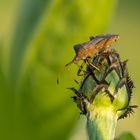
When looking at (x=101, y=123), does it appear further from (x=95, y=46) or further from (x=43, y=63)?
(x=43, y=63)

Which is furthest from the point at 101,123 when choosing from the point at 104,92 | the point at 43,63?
the point at 43,63

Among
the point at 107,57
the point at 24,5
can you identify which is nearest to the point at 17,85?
the point at 24,5

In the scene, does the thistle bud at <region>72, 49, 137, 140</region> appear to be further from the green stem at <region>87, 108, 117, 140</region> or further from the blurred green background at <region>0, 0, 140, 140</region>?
the blurred green background at <region>0, 0, 140, 140</region>

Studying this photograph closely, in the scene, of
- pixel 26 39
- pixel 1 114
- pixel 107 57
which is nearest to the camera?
pixel 107 57

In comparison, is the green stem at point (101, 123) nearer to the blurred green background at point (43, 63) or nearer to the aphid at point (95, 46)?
the aphid at point (95, 46)

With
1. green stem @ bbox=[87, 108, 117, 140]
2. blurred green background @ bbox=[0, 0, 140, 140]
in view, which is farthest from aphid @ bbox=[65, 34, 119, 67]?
blurred green background @ bbox=[0, 0, 140, 140]

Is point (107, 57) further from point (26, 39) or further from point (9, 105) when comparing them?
point (9, 105)
